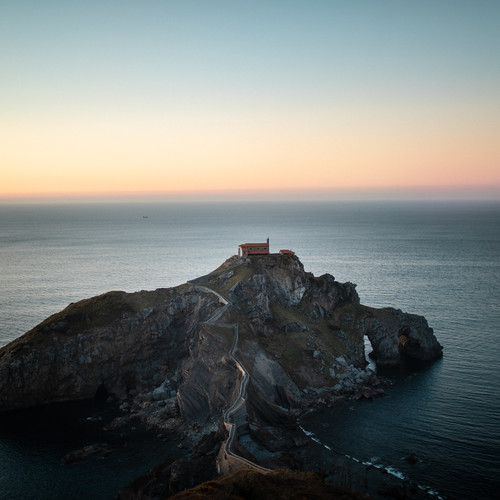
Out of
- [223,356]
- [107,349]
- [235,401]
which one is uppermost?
[223,356]

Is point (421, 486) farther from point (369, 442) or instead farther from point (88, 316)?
point (88, 316)

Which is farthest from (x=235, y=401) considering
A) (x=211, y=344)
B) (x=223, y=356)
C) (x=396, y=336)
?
(x=396, y=336)

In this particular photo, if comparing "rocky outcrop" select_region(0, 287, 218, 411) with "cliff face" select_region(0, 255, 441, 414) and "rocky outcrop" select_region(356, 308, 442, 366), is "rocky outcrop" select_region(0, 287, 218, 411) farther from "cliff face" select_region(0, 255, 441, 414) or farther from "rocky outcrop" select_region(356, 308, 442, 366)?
"rocky outcrop" select_region(356, 308, 442, 366)

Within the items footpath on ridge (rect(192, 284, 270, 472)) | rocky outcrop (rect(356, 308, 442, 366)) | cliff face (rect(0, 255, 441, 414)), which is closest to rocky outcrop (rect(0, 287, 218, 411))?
cliff face (rect(0, 255, 441, 414))

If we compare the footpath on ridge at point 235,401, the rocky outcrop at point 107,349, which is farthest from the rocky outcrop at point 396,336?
the rocky outcrop at point 107,349

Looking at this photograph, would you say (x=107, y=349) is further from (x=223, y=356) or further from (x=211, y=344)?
(x=223, y=356)

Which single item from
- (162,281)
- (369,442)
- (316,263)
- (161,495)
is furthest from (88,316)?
(316,263)
